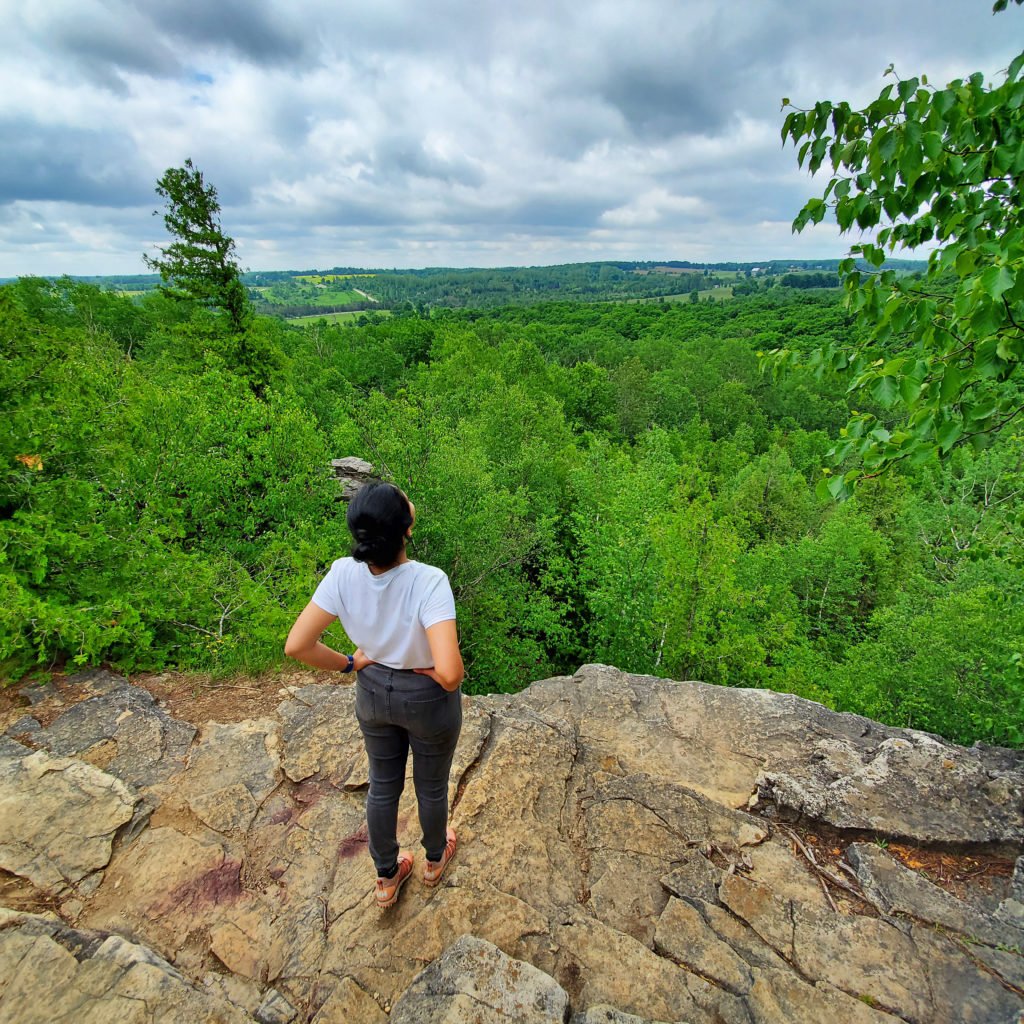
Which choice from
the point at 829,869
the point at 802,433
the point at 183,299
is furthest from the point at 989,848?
the point at 802,433

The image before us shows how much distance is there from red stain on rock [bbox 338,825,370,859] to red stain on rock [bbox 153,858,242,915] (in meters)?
0.66

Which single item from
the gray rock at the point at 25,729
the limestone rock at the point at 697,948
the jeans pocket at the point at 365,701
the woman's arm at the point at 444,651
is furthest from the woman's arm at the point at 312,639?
the gray rock at the point at 25,729

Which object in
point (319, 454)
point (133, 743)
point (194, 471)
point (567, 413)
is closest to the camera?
point (133, 743)

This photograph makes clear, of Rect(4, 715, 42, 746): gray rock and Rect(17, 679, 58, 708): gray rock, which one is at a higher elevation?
Rect(4, 715, 42, 746): gray rock

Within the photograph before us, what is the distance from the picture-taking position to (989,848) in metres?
3.93

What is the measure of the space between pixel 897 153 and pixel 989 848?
4.84 metres

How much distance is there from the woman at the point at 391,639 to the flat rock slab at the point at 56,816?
2.23 m

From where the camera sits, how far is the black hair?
7.75 ft

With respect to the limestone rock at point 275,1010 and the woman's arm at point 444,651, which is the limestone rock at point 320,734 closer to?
the limestone rock at point 275,1010

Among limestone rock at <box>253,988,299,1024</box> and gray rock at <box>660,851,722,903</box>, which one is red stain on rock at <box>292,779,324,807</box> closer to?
limestone rock at <box>253,988,299,1024</box>

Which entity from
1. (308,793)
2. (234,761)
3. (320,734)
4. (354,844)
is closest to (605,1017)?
(354,844)

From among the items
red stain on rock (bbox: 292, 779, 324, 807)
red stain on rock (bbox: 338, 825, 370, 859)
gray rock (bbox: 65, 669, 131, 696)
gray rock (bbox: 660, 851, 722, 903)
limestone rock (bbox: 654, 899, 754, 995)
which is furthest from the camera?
gray rock (bbox: 65, 669, 131, 696)

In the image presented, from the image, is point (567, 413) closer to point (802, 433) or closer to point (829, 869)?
point (802, 433)

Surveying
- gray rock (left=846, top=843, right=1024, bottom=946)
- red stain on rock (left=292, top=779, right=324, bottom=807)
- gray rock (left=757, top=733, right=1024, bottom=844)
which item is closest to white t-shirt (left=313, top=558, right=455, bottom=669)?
red stain on rock (left=292, top=779, right=324, bottom=807)
